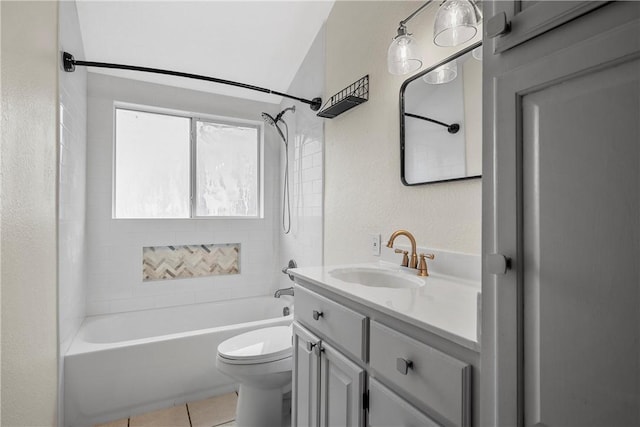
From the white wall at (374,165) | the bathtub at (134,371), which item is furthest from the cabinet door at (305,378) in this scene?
the bathtub at (134,371)

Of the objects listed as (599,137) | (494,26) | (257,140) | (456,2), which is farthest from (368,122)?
(257,140)

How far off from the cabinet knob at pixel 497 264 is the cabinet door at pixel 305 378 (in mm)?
867

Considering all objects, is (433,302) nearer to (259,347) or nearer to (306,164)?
(259,347)

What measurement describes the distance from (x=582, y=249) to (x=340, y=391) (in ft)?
3.05

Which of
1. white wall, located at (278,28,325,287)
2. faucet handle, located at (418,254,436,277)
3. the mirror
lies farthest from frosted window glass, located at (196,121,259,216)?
faucet handle, located at (418,254,436,277)

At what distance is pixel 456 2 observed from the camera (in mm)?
1119

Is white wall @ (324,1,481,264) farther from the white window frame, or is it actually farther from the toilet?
the white window frame

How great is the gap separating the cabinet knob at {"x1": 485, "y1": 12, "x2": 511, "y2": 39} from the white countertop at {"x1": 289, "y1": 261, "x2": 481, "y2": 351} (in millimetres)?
514

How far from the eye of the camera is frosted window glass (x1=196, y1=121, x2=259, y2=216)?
9.87 feet

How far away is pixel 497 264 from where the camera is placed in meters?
0.58

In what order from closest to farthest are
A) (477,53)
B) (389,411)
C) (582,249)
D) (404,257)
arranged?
(582,249), (389,411), (477,53), (404,257)

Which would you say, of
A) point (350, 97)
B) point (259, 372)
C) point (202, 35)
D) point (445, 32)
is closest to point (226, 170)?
point (202, 35)

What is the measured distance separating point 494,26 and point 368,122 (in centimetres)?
129

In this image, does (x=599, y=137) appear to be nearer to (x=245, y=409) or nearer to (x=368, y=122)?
(x=368, y=122)
